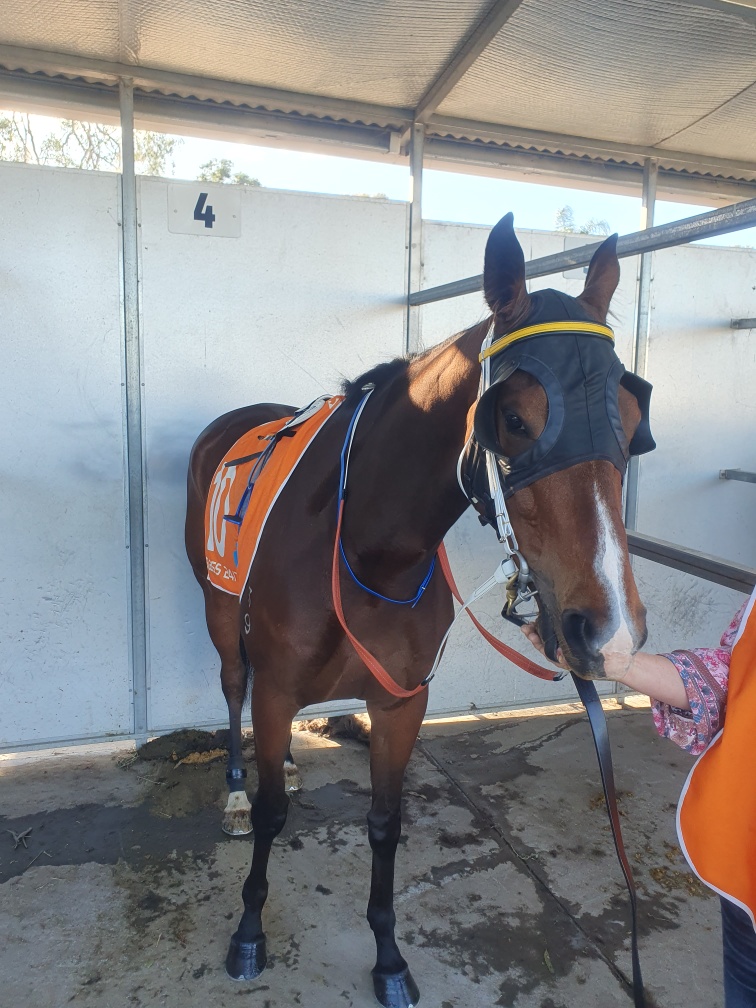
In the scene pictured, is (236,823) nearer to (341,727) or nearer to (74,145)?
(341,727)

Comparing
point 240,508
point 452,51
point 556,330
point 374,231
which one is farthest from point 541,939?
point 452,51

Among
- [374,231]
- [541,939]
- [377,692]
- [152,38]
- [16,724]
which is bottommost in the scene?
[541,939]

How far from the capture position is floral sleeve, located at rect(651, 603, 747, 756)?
1.18 metres

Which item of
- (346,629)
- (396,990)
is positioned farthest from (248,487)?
(396,990)

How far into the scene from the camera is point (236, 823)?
2562mm

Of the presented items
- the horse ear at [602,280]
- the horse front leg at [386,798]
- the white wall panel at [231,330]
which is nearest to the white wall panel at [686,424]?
the white wall panel at [231,330]

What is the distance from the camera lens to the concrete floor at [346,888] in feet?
6.26

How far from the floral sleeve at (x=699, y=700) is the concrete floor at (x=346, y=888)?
113 centimetres

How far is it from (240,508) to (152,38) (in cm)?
192

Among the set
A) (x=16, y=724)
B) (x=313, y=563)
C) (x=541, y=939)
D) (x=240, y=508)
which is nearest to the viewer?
(x=313, y=563)

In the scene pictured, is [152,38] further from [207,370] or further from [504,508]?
[504,508]

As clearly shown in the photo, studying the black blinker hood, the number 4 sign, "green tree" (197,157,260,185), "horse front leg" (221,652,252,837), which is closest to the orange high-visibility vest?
the black blinker hood

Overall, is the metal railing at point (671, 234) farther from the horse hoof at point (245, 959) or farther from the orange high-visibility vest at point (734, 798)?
the horse hoof at point (245, 959)

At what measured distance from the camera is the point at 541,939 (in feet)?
6.83
